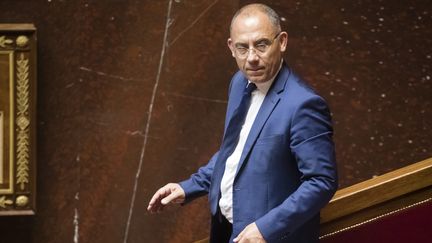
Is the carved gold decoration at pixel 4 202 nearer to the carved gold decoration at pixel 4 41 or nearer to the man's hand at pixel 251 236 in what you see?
the carved gold decoration at pixel 4 41

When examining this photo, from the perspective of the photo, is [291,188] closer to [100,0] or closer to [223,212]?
[223,212]

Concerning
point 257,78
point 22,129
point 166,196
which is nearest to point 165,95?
point 22,129

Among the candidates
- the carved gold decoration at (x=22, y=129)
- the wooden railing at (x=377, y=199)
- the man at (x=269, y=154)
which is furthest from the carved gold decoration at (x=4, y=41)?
the wooden railing at (x=377, y=199)

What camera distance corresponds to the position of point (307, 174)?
2.27 m

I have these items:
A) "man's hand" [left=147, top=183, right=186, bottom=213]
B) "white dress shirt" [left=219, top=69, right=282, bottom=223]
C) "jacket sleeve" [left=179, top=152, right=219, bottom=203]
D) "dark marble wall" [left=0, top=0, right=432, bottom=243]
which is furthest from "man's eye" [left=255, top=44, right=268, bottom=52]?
"dark marble wall" [left=0, top=0, right=432, bottom=243]

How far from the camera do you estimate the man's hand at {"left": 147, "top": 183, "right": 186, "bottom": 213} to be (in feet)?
8.75

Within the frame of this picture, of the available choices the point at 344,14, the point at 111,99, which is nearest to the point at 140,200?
the point at 111,99

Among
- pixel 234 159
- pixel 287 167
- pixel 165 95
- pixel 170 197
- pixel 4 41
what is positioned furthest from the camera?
pixel 165 95

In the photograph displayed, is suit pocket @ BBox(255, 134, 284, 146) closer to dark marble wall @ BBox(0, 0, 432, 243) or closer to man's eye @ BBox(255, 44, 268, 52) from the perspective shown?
man's eye @ BBox(255, 44, 268, 52)

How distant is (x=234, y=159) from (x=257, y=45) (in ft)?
1.13

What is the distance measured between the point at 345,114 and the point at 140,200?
101cm

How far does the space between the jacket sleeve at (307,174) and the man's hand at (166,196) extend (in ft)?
1.51

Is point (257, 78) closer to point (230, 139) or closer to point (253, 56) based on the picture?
point (253, 56)

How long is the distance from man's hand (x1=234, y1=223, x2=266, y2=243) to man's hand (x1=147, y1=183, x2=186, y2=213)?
0.44m
